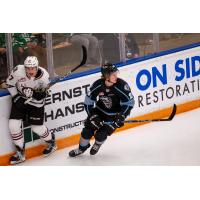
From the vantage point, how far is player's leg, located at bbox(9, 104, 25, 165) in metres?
5.05

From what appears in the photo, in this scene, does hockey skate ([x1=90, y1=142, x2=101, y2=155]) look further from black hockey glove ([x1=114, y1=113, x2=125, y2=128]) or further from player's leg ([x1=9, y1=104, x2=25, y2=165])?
player's leg ([x1=9, y1=104, x2=25, y2=165])

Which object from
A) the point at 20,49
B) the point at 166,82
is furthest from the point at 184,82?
the point at 20,49

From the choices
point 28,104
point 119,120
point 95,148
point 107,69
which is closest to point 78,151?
point 95,148

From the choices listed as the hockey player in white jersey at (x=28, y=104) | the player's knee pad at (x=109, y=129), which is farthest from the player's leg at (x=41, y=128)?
the player's knee pad at (x=109, y=129)

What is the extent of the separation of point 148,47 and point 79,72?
18.8 inches

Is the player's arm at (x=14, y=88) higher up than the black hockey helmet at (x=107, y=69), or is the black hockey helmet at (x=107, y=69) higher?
the black hockey helmet at (x=107, y=69)

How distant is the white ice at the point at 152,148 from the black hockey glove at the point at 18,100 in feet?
1.19

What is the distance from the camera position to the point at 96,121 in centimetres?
506

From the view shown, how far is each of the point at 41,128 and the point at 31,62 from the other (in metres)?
0.45

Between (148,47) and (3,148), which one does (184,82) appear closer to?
(148,47)

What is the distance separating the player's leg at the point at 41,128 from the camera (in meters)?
5.08

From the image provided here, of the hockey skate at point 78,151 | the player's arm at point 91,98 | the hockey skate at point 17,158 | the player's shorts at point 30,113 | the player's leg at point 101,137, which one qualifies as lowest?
the hockey skate at point 17,158

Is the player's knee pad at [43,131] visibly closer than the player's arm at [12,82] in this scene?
No

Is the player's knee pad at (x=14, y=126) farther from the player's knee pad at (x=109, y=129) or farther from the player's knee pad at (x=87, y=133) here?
the player's knee pad at (x=109, y=129)
